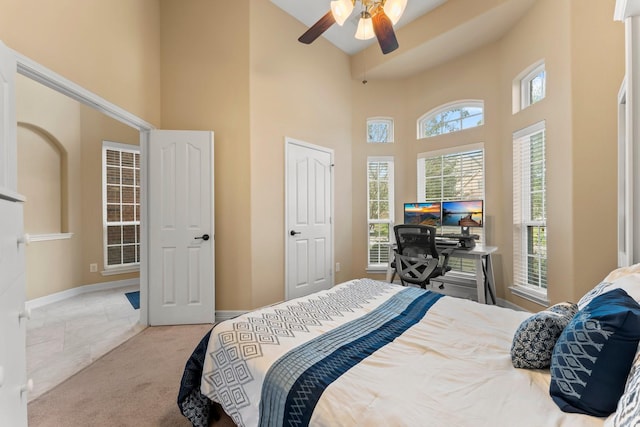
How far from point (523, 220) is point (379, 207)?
6.10 feet

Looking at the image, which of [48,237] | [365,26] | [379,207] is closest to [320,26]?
[365,26]

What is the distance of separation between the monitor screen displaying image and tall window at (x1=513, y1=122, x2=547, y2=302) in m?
0.40

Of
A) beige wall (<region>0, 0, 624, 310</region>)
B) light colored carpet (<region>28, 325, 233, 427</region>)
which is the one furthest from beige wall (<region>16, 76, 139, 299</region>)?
light colored carpet (<region>28, 325, 233, 427</region>)

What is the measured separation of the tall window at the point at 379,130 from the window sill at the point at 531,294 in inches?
103

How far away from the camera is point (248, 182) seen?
3164 mm

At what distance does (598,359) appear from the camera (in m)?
0.85

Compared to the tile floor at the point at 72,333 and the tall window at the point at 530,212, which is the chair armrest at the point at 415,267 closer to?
the tall window at the point at 530,212

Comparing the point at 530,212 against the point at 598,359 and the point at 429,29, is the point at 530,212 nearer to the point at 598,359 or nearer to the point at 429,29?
the point at 429,29

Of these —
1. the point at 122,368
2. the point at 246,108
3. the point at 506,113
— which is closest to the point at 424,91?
the point at 506,113

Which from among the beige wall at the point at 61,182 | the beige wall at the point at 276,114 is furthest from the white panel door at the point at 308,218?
the beige wall at the point at 61,182

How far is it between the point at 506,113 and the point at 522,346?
3.14 meters

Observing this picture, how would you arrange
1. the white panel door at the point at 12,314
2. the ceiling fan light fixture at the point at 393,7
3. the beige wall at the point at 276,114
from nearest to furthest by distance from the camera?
the white panel door at the point at 12,314 → the ceiling fan light fixture at the point at 393,7 → the beige wall at the point at 276,114

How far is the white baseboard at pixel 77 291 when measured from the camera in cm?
362

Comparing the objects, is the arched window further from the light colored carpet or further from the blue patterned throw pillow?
the light colored carpet
